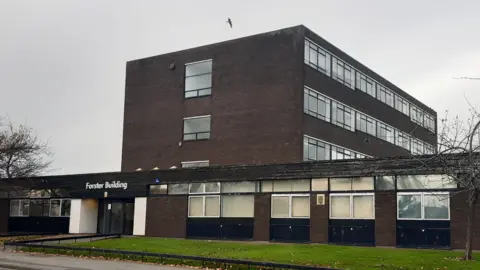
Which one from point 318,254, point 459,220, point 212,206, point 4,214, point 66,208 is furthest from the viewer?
point 4,214

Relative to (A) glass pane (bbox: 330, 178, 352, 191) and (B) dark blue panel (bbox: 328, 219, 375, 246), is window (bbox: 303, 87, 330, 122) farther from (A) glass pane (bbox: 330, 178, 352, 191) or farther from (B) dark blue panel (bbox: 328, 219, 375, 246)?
(B) dark blue panel (bbox: 328, 219, 375, 246)

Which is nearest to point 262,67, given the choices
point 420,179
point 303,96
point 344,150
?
point 303,96

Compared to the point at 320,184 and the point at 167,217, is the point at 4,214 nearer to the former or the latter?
the point at 167,217

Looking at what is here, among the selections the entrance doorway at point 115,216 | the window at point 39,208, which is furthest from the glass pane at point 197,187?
the window at point 39,208

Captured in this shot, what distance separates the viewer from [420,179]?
2630 cm

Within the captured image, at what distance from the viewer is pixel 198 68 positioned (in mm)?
41875

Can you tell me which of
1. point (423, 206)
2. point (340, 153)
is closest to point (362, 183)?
point (423, 206)

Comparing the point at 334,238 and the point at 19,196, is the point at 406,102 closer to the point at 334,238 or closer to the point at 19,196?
the point at 334,238

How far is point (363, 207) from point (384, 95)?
23.9 meters

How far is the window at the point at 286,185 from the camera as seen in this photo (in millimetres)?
29594

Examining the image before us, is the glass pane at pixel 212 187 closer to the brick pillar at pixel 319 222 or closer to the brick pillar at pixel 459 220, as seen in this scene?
the brick pillar at pixel 319 222

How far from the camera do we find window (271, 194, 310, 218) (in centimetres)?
2947

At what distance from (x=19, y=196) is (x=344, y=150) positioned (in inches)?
925

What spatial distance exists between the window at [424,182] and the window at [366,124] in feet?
59.4
